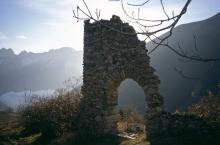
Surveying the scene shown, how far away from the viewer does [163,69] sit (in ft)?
174

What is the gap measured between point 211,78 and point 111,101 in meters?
40.4

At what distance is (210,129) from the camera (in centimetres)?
796

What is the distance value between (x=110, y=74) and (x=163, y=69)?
44.2 metres

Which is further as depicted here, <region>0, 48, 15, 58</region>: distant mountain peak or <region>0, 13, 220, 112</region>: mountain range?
<region>0, 48, 15, 58</region>: distant mountain peak

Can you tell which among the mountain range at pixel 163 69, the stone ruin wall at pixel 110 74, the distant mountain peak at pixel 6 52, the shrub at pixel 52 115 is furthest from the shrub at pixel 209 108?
the distant mountain peak at pixel 6 52

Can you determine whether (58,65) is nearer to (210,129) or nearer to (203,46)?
(203,46)

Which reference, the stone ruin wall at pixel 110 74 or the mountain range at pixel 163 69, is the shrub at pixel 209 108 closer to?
the stone ruin wall at pixel 110 74

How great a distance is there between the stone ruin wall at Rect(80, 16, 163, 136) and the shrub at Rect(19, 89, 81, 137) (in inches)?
51.2

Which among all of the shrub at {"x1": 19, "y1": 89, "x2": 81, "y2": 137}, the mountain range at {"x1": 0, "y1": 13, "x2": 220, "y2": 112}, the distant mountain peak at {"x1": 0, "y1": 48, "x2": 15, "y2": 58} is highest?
the distant mountain peak at {"x1": 0, "y1": 48, "x2": 15, "y2": 58}

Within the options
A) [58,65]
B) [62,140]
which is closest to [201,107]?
[62,140]

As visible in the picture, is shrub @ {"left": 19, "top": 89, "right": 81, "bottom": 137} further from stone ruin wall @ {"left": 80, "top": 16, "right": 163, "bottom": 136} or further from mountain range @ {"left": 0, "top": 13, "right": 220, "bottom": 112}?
mountain range @ {"left": 0, "top": 13, "right": 220, "bottom": 112}

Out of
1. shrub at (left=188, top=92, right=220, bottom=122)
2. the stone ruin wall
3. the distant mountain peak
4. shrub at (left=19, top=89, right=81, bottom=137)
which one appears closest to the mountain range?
the distant mountain peak

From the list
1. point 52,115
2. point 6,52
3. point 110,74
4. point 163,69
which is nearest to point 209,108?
point 110,74

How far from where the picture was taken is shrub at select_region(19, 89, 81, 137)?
1100cm
